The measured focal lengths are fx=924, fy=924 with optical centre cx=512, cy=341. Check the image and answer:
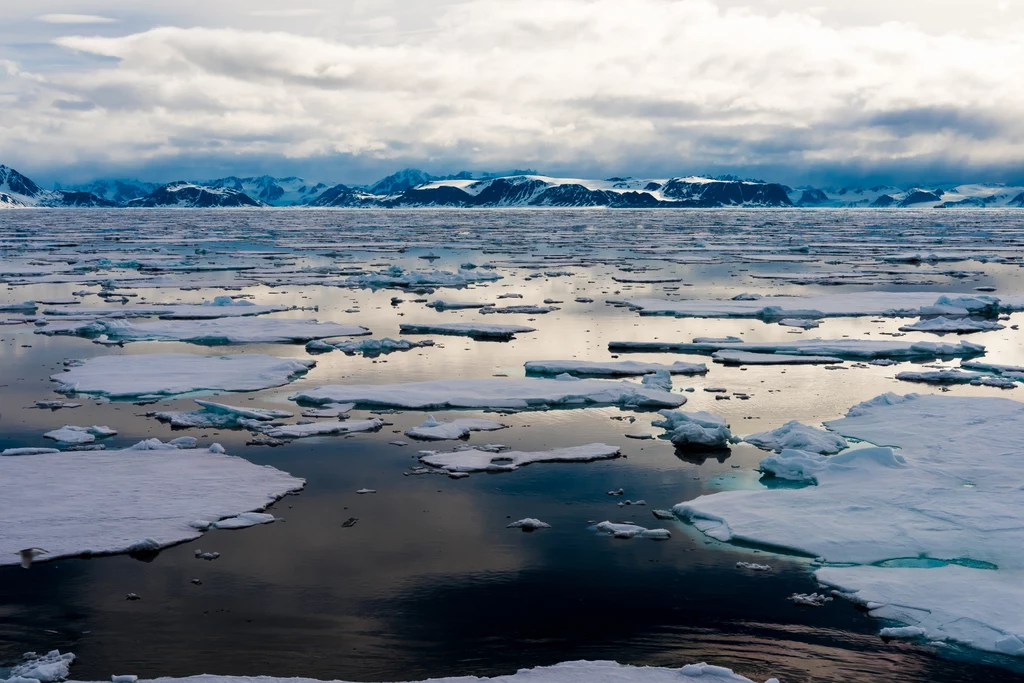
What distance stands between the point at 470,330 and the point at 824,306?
973cm

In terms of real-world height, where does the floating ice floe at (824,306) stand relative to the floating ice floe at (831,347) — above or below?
above

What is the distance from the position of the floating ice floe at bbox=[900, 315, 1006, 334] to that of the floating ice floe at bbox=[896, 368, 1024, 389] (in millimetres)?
5152

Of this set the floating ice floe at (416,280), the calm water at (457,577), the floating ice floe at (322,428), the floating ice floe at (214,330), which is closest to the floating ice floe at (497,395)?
the calm water at (457,577)

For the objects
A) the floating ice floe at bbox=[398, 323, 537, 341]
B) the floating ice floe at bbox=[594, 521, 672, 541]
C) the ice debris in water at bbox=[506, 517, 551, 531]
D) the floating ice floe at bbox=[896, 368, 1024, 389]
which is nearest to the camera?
the floating ice floe at bbox=[594, 521, 672, 541]

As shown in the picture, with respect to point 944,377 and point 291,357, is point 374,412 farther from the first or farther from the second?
point 944,377

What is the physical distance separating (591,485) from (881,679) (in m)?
→ 4.16

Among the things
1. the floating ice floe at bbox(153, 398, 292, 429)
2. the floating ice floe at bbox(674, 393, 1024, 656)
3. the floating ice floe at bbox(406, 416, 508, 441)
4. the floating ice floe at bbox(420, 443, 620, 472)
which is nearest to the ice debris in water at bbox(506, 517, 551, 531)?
the floating ice floe at bbox(674, 393, 1024, 656)

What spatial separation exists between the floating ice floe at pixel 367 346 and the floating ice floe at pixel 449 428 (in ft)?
18.7

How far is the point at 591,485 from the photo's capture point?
382 inches

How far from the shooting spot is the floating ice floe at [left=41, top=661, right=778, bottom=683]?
18.7ft

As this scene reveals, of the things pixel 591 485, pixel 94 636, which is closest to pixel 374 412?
pixel 591 485

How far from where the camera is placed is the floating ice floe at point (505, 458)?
33.5 ft

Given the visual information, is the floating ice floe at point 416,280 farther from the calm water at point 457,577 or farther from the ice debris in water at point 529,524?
the ice debris in water at point 529,524

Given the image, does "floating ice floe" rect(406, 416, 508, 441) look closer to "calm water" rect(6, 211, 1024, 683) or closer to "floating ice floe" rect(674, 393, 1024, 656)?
"calm water" rect(6, 211, 1024, 683)
